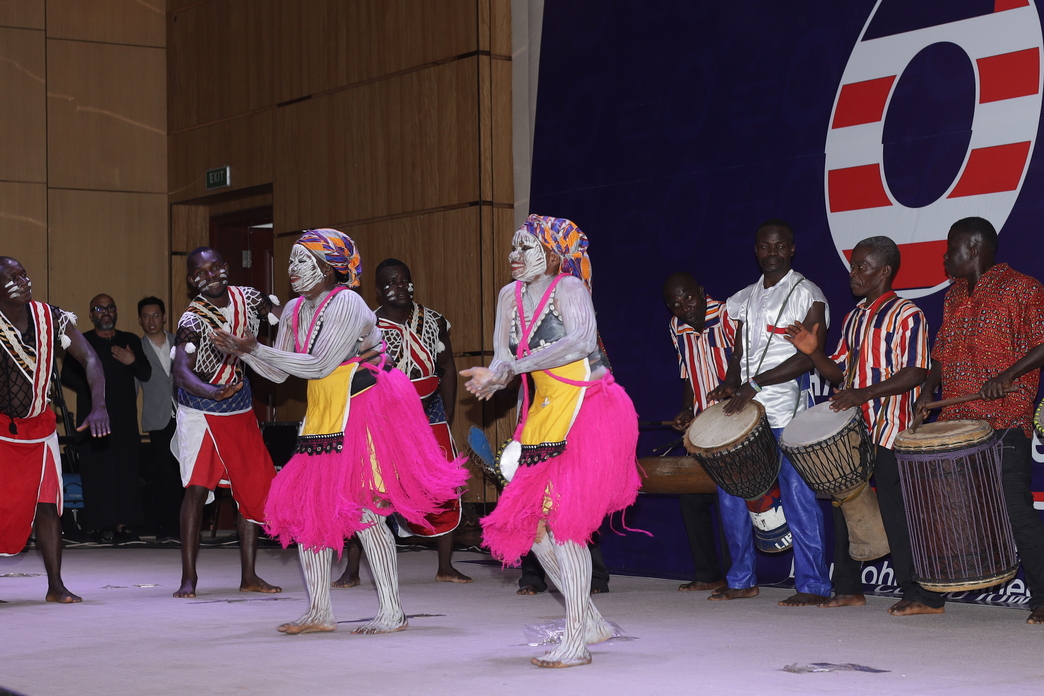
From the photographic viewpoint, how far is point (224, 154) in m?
11.9

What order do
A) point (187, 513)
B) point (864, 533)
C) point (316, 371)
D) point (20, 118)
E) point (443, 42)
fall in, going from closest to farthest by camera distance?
point (316, 371)
point (864, 533)
point (187, 513)
point (443, 42)
point (20, 118)

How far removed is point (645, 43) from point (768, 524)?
10.8 feet

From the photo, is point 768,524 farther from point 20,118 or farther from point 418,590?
point 20,118

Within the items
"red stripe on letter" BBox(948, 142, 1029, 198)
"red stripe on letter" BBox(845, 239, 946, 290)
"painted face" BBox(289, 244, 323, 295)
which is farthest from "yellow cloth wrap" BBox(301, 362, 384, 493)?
"red stripe on letter" BBox(948, 142, 1029, 198)

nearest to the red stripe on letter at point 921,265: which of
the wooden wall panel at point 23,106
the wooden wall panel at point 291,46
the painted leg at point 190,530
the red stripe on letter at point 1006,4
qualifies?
the red stripe on letter at point 1006,4

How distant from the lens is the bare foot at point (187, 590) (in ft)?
23.7

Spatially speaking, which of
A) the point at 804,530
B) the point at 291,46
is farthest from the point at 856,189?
the point at 291,46

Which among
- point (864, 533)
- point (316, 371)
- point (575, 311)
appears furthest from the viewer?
point (864, 533)

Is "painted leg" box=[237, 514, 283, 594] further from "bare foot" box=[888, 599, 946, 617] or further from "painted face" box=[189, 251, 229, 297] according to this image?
"bare foot" box=[888, 599, 946, 617]

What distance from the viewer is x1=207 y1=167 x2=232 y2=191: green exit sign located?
38.8 ft

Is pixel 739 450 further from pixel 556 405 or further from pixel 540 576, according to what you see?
pixel 556 405

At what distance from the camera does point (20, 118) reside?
11898mm

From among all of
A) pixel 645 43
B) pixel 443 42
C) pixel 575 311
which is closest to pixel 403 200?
pixel 443 42

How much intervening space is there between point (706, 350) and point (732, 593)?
1.26 metres
